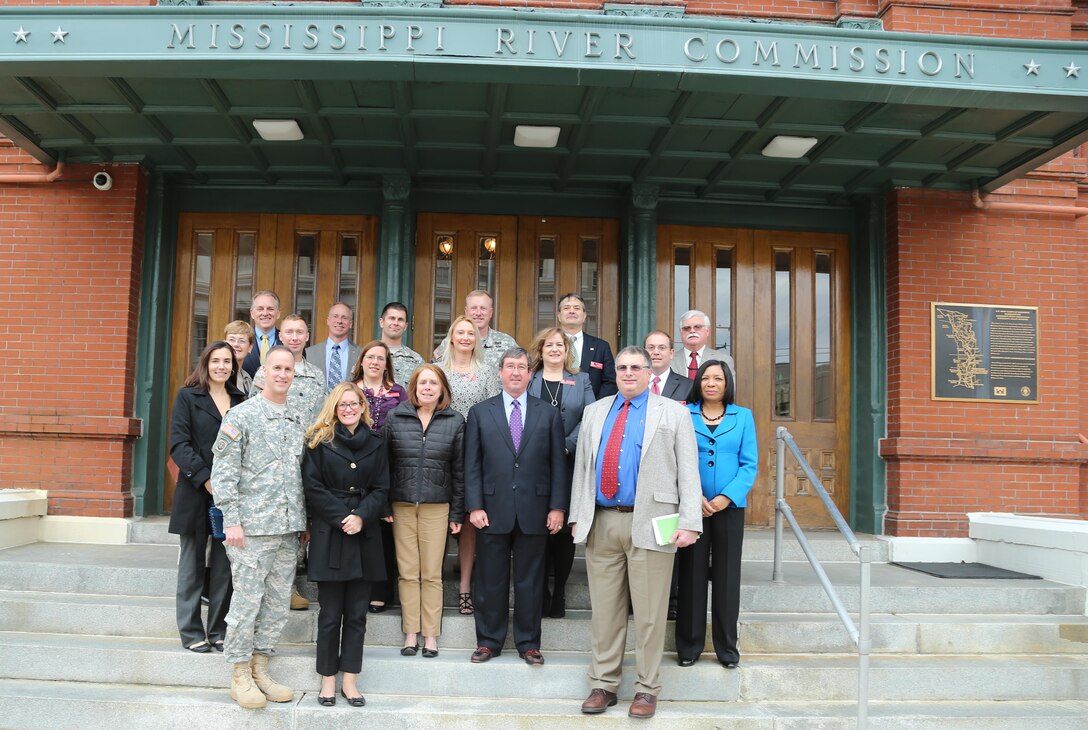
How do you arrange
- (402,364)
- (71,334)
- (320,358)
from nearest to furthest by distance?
1. (402,364)
2. (320,358)
3. (71,334)

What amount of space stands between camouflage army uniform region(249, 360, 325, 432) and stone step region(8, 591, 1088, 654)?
1.28 m

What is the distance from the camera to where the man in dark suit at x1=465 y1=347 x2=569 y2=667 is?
498 cm

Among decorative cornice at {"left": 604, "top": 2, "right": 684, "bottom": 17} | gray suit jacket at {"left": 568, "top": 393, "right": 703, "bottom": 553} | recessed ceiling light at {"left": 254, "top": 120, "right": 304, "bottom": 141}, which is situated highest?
decorative cornice at {"left": 604, "top": 2, "right": 684, "bottom": 17}

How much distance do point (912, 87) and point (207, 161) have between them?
5.81m

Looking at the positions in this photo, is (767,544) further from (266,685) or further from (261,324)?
(261,324)

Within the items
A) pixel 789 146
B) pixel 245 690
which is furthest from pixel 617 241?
pixel 245 690

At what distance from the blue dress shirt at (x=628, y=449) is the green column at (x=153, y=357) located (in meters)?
4.73

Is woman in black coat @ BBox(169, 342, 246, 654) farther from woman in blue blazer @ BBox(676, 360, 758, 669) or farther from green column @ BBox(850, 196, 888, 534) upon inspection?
green column @ BBox(850, 196, 888, 534)

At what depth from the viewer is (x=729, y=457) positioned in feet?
16.5

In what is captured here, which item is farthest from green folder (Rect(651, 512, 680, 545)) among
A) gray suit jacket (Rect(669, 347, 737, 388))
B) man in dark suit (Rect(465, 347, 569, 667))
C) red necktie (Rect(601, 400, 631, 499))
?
gray suit jacket (Rect(669, 347, 737, 388))

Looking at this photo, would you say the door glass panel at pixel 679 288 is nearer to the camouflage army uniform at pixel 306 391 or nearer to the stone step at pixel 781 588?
the stone step at pixel 781 588

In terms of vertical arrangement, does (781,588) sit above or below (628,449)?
below

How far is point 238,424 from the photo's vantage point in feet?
14.9

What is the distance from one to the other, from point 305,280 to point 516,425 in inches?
147
